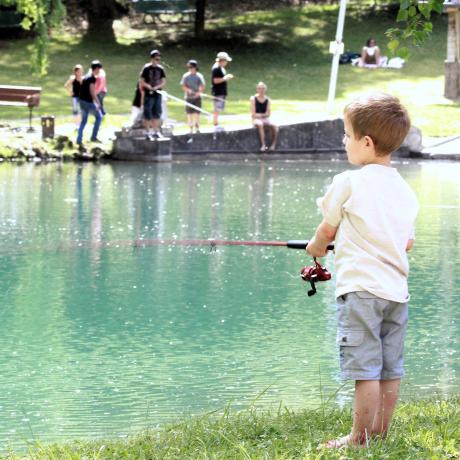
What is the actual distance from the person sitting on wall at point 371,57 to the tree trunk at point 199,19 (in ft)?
21.3

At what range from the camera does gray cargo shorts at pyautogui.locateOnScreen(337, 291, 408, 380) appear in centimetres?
490

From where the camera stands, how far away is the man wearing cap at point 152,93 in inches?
909

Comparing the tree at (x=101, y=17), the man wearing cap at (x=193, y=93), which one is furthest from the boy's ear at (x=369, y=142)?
the tree at (x=101, y=17)

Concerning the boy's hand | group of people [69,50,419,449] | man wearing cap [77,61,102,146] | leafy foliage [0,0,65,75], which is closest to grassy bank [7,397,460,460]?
group of people [69,50,419,449]

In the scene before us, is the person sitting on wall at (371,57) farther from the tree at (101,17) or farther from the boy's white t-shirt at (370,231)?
the boy's white t-shirt at (370,231)

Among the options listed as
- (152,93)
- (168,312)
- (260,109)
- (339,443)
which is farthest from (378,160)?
(260,109)

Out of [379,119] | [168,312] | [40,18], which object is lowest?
[168,312]

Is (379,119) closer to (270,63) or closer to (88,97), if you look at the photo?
(88,97)

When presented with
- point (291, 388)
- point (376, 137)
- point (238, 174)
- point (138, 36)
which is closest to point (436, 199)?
point (238, 174)

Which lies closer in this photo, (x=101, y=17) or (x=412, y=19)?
(x=412, y=19)

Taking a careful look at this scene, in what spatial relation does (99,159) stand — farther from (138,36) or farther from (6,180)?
(138,36)

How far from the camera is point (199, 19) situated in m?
42.6

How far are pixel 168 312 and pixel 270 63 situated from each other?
30197 mm

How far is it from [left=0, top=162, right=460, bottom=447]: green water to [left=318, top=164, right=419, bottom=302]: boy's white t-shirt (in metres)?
2.24
